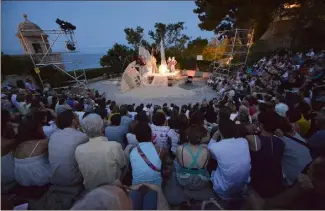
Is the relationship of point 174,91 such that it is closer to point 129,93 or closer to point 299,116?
point 129,93

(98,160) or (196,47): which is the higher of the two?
(196,47)

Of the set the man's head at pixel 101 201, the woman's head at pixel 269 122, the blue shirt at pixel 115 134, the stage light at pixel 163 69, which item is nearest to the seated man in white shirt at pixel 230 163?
the woman's head at pixel 269 122

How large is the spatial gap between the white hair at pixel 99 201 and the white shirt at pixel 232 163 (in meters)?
1.42

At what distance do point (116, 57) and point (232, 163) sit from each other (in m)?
19.8

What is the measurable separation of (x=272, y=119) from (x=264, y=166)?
0.65 m

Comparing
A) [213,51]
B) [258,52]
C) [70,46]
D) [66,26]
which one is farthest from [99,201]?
[213,51]

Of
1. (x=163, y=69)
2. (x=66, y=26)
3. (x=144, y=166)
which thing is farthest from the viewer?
(x=163, y=69)

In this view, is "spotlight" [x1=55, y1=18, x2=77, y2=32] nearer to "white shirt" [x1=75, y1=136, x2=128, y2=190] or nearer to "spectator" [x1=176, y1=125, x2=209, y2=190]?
"white shirt" [x1=75, y1=136, x2=128, y2=190]

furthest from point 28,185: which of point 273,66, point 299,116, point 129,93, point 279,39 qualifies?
point 279,39

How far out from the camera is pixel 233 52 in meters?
16.4

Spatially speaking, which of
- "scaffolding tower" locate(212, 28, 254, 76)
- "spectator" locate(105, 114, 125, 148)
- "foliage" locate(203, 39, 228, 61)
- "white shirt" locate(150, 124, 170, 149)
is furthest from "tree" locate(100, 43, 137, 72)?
"white shirt" locate(150, 124, 170, 149)

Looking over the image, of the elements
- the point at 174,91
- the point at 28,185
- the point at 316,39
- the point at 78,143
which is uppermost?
the point at 316,39

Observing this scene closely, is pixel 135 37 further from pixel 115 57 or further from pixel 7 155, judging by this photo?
pixel 7 155

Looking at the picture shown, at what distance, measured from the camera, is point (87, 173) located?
7.98 feet
